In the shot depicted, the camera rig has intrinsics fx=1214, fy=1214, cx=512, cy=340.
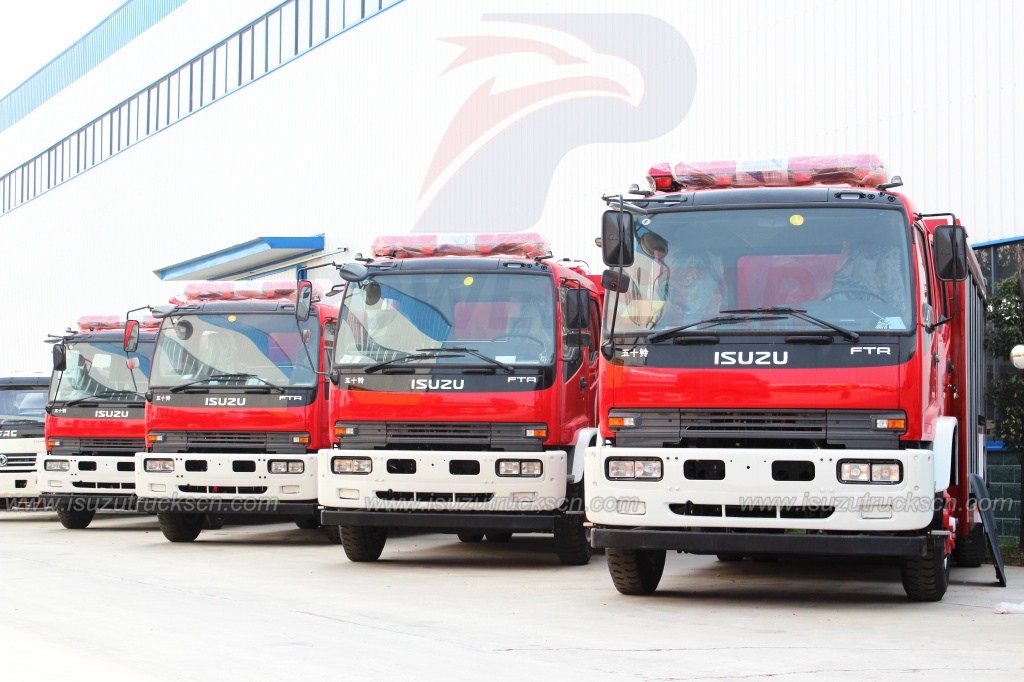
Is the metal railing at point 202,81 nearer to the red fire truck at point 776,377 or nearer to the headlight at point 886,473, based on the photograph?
the red fire truck at point 776,377

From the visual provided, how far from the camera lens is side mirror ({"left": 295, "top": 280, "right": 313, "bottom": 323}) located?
11828 millimetres

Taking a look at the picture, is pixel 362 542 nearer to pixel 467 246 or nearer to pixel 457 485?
pixel 457 485

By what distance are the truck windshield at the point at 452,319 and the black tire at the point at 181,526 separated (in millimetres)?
4150

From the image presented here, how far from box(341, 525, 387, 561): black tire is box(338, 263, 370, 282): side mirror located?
2.28 m

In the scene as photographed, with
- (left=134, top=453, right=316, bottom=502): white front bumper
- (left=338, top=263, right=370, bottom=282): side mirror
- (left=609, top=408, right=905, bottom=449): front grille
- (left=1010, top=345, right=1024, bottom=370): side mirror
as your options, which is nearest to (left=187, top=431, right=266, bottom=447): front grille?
(left=134, top=453, right=316, bottom=502): white front bumper

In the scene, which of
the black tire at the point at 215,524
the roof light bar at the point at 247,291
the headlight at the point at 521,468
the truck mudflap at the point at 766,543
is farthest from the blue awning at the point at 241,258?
the truck mudflap at the point at 766,543

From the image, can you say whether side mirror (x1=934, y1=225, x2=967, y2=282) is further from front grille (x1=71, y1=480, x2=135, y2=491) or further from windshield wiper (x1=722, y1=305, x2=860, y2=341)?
front grille (x1=71, y1=480, x2=135, y2=491)

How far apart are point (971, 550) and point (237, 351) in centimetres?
777

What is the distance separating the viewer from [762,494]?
25.9ft

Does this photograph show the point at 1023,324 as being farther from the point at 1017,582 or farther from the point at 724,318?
the point at 724,318

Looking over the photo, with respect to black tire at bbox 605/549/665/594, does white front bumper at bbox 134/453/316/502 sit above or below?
above

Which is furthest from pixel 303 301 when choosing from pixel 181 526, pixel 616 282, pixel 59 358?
pixel 59 358

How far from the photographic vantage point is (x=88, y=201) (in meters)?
42.0

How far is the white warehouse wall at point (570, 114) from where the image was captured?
14.5 m
